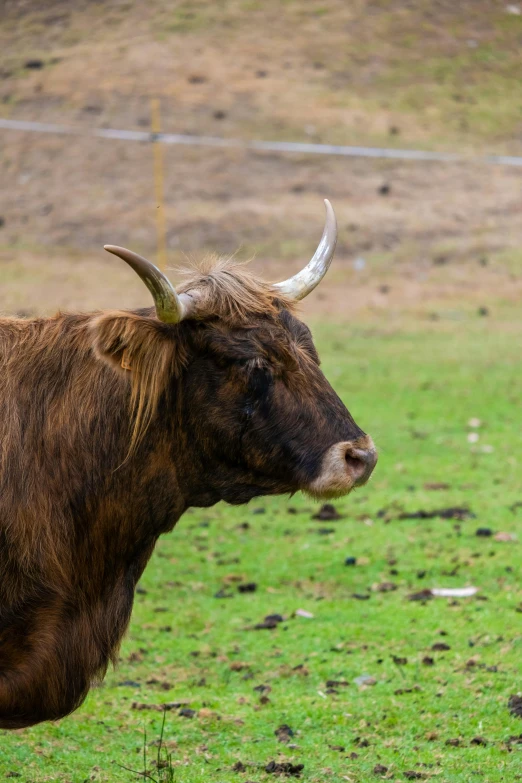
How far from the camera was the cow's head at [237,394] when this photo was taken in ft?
13.9

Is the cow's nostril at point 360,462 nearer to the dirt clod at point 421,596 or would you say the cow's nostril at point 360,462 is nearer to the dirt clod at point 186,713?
the dirt clod at point 186,713

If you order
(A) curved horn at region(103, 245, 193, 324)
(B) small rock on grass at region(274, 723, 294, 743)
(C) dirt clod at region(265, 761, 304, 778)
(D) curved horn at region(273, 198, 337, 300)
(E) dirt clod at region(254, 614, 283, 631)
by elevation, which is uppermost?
(A) curved horn at region(103, 245, 193, 324)

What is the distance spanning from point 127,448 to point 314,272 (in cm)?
116

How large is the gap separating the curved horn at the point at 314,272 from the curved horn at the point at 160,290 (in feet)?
2.04

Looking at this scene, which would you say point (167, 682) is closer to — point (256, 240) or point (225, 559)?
point (225, 559)

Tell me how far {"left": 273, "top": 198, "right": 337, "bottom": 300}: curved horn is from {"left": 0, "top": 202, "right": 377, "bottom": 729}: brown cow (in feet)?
0.92

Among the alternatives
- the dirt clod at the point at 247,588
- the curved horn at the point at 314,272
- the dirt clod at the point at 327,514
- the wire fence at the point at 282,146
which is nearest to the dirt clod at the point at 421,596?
the dirt clod at the point at 247,588

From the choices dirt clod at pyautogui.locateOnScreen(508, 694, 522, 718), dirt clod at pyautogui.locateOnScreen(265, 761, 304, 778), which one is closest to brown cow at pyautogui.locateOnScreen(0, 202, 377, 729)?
dirt clod at pyautogui.locateOnScreen(265, 761, 304, 778)

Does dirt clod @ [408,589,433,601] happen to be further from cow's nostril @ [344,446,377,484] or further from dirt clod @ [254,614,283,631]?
cow's nostril @ [344,446,377,484]

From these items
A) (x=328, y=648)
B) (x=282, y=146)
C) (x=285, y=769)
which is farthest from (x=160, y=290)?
(x=282, y=146)

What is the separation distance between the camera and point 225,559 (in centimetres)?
810

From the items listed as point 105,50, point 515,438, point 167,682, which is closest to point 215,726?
point 167,682

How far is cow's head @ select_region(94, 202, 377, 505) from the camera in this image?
4.25 m

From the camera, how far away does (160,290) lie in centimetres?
410
